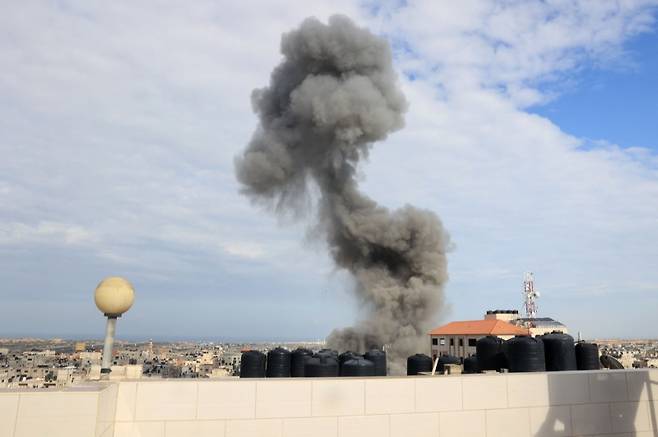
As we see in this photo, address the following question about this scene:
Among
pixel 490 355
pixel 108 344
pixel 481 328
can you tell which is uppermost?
pixel 481 328

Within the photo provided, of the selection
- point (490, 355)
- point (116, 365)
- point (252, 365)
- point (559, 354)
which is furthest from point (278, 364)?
point (559, 354)

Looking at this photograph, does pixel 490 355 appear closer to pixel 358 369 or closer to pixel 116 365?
pixel 358 369

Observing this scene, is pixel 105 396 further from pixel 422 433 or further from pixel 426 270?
pixel 426 270

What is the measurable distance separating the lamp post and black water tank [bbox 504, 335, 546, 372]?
6.93 metres

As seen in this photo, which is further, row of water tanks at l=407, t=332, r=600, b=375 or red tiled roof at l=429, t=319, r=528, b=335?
red tiled roof at l=429, t=319, r=528, b=335

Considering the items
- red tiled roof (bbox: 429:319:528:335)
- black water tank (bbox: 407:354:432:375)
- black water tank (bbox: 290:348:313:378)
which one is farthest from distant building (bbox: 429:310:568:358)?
black water tank (bbox: 290:348:313:378)

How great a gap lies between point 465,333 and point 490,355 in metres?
40.4

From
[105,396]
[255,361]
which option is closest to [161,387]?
[105,396]

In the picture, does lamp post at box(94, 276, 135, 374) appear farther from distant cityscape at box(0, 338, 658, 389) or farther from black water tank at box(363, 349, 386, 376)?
black water tank at box(363, 349, 386, 376)

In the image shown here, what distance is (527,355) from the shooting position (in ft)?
29.1

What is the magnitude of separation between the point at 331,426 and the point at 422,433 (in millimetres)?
1372

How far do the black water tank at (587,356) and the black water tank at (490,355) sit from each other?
5.00 feet

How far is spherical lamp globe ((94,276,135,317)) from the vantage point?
20.6ft

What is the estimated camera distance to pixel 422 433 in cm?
680
